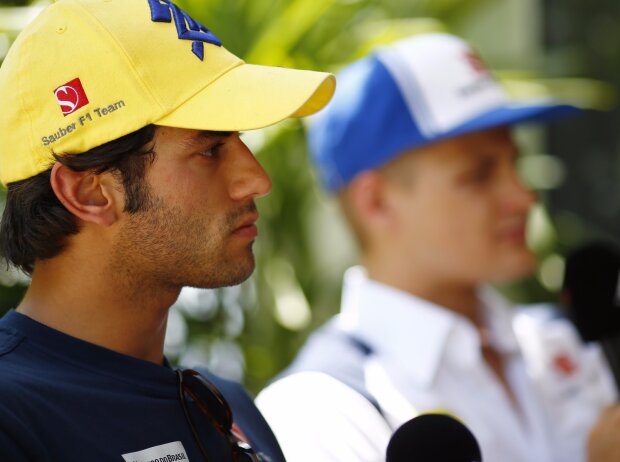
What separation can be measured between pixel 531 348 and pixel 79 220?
127 centimetres

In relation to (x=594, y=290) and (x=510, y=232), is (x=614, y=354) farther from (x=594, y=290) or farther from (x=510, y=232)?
(x=510, y=232)

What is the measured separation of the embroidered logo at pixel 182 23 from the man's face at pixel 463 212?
2.90 feet

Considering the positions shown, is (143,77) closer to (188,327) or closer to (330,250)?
(188,327)

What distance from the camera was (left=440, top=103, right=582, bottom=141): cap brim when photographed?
7.25 feet

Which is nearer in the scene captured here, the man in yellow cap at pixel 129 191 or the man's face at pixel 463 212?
the man in yellow cap at pixel 129 191

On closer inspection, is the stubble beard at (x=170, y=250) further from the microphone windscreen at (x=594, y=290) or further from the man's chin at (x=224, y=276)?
the microphone windscreen at (x=594, y=290)

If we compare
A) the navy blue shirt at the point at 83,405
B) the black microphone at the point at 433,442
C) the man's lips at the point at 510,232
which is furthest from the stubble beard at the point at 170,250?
the man's lips at the point at 510,232

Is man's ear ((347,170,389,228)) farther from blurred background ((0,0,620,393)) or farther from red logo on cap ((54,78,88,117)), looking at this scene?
red logo on cap ((54,78,88,117))

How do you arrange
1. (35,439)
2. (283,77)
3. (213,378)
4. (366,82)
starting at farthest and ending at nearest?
(366,82) < (213,378) < (283,77) < (35,439)

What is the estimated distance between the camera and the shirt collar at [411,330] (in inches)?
81.1

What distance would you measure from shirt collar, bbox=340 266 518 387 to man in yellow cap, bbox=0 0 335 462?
656 millimetres

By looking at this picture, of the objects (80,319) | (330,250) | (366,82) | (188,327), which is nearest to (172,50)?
(80,319)

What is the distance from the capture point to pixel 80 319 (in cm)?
139

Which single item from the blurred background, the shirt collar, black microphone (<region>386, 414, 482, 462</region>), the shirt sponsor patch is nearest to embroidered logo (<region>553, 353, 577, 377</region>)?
the shirt collar
